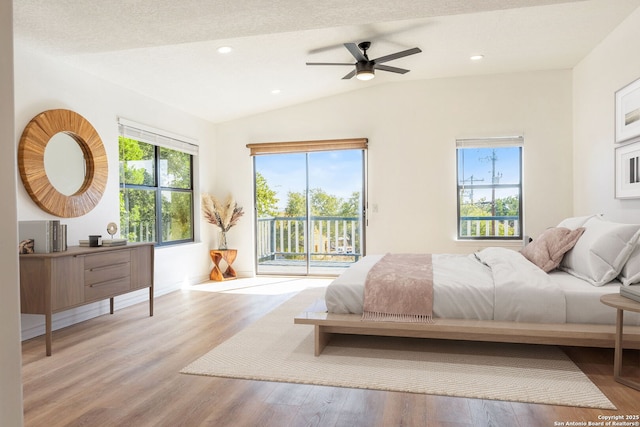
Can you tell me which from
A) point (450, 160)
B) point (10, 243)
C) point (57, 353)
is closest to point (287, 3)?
point (10, 243)

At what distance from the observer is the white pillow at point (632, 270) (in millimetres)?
2711

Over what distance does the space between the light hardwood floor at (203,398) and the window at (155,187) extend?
190 centimetres

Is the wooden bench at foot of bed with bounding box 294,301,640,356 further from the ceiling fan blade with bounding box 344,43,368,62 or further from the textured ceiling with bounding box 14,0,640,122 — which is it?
the ceiling fan blade with bounding box 344,43,368,62

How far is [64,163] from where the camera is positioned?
381 cm

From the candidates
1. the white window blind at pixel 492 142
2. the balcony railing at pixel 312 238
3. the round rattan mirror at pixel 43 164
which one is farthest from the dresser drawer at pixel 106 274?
the white window blind at pixel 492 142

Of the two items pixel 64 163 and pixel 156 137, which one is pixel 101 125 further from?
pixel 156 137

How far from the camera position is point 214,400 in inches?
88.8

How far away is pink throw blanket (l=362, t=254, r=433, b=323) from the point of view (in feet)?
9.20

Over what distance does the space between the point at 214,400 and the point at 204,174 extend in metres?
4.42

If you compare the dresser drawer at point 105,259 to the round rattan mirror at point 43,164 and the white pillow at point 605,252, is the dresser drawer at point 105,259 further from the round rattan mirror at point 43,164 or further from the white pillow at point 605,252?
the white pillow at point 605,252

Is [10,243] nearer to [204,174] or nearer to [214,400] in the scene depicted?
[214,400]

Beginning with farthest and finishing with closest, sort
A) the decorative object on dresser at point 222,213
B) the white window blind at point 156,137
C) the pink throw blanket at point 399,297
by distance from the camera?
1. the decorative object on dresser at point 222,213
2. the white window blind at point 156,137
3. the pink throw blanket at point 399,297

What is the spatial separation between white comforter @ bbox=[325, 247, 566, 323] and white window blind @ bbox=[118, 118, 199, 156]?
A: 308 cm

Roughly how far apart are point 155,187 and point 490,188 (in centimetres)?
439
